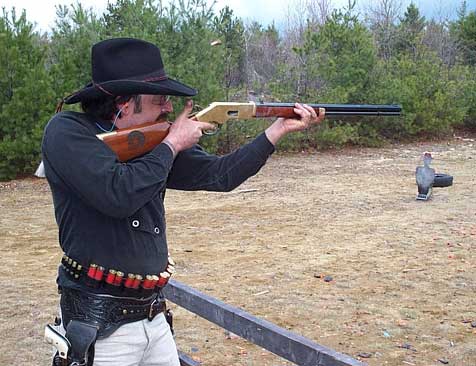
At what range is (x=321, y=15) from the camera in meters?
30.0

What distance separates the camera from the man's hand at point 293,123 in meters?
2.72

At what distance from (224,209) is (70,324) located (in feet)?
22.0

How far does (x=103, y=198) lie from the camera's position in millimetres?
2053

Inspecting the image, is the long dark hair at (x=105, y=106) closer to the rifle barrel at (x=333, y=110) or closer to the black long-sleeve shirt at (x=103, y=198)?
the black long-sleeve shirt at (x=103, y=198)

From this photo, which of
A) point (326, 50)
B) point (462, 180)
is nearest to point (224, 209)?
point (462, 180)

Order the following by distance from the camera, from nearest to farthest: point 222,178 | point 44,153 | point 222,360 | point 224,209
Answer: point 44,153 → point 222,178 → point 222,360 → point 224,209

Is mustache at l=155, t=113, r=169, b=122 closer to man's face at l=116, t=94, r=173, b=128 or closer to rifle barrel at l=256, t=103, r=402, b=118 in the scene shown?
man's face at l=116, t=94, r=173, b=128

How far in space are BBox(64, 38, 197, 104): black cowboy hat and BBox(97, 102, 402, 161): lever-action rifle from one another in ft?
0.46

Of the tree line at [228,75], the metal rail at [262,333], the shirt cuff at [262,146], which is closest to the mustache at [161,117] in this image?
the shirt cuff at [262,146]

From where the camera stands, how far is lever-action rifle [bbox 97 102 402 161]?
225 cm

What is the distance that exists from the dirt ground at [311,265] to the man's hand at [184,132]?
2326 millimetres


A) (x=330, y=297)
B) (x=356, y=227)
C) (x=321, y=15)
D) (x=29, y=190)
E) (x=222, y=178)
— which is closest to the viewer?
(x=222, y=178)

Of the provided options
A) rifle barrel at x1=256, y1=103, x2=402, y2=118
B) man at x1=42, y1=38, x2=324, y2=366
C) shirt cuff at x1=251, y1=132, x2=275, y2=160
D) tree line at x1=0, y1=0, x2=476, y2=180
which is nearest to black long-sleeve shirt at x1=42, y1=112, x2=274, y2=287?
man at x1=42, y1=38, x2=324, y2=366

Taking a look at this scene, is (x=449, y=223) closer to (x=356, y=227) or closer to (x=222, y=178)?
(x=356, y=227)
